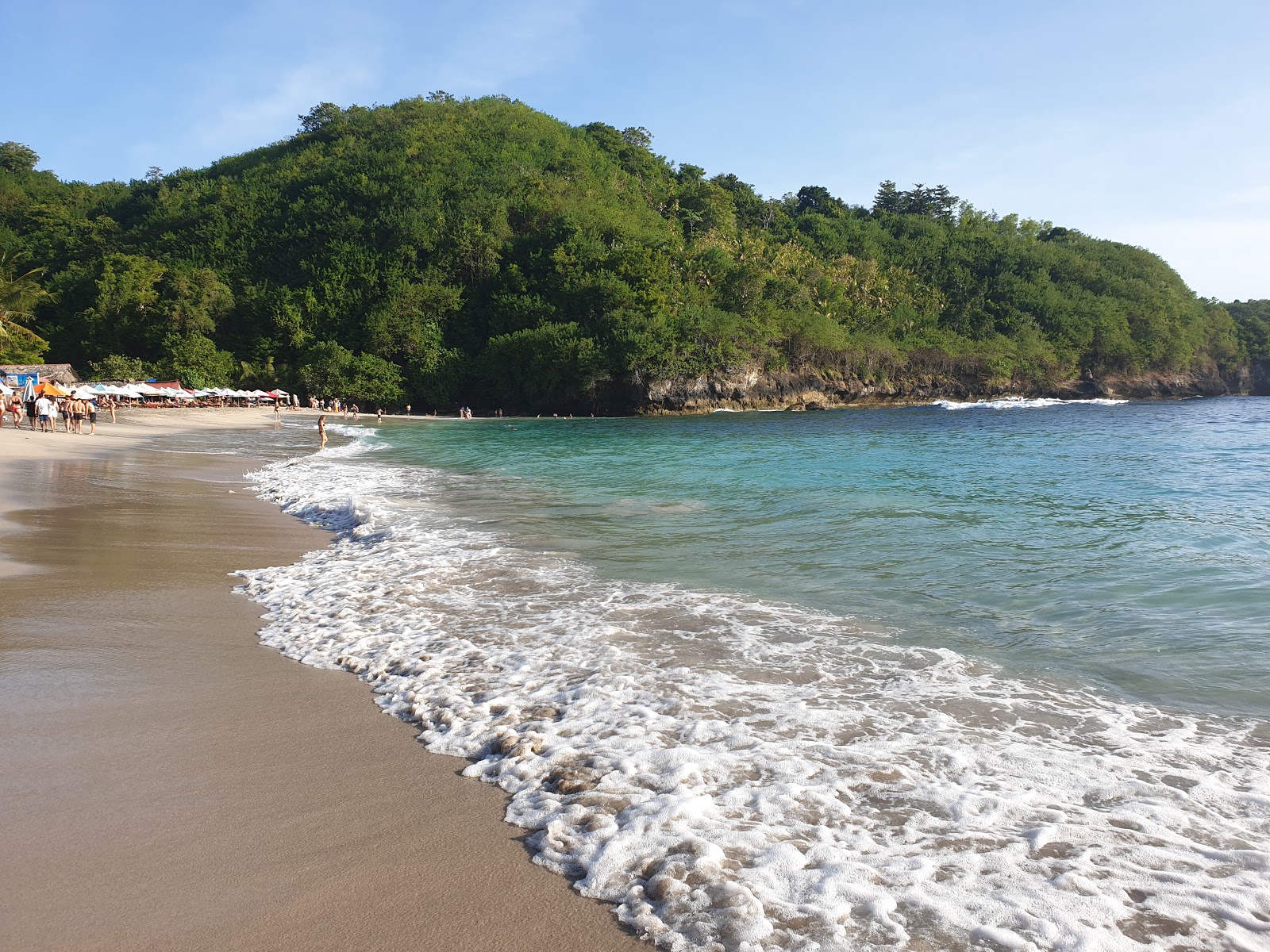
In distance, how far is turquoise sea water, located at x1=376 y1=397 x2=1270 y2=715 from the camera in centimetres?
630

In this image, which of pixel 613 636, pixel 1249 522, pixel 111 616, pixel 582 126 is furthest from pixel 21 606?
pixel 582 126

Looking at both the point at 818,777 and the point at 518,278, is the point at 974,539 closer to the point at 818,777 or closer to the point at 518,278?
the point at 818,777

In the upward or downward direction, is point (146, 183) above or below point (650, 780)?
above

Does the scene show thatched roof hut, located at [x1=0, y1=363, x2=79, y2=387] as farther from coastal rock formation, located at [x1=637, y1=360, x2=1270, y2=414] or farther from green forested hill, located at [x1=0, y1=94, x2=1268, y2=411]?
coastal rock formation, located at [x1=637, y1=360, x2=1270, y2=414]

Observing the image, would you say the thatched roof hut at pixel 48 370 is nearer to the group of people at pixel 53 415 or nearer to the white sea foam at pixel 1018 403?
the group of people at pixel 53 415

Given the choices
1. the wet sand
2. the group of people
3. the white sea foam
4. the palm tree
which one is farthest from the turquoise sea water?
the white sea foam

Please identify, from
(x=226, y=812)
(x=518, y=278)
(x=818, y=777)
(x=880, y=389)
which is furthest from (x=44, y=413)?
(x=880, y=389)

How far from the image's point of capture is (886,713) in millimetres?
4754

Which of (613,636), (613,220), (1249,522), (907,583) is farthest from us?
(613,220)

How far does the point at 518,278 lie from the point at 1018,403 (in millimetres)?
55267

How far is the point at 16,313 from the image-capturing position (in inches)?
2311

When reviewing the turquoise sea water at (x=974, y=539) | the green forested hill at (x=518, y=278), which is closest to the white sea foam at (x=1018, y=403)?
the green forested hill at (x=518, y=278)

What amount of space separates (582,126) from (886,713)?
422 feet

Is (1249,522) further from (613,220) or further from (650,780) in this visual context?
(613,220)
